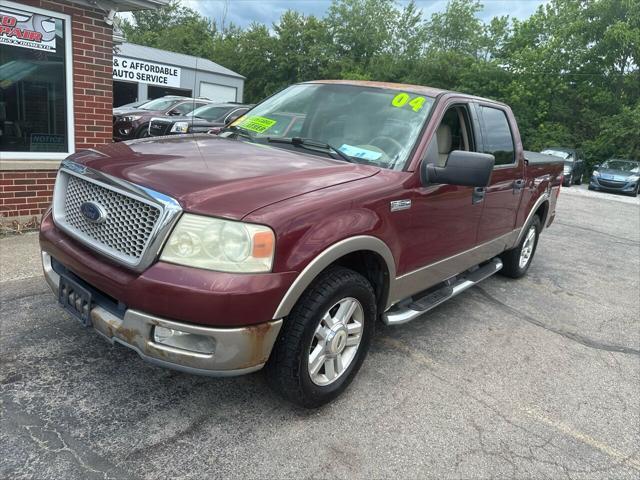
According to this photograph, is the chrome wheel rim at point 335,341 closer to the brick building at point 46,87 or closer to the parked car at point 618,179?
the brick building at point 46,87

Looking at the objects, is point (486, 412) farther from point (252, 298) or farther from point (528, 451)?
point (252, 298)

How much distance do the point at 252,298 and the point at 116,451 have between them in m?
1.01

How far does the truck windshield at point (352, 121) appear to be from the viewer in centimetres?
342

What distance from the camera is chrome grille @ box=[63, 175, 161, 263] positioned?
2461mm

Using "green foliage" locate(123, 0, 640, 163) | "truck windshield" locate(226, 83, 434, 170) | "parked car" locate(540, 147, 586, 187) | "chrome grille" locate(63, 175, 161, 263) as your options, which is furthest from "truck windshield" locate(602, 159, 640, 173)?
"chrome grille" locate(63, 175, 161, 263)

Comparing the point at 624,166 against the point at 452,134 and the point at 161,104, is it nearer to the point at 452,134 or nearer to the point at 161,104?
the point at 161,104

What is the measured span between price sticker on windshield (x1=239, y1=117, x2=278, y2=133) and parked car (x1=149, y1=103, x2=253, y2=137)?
7.62m

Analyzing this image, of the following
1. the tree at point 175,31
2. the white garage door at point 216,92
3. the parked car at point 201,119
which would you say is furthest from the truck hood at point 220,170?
the tree at point 175,31

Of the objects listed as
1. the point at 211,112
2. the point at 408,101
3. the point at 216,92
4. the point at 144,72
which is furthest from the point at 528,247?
the point at 216,92

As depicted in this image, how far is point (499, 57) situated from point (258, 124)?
35.9 meters

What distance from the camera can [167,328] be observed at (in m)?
2.36

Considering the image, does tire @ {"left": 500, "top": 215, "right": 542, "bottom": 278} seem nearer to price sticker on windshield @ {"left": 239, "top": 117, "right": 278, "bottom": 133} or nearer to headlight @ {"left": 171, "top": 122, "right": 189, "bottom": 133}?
price sticker on windshield @ {"left": 239, "top": 117, "right": 278, "bottom": 133}

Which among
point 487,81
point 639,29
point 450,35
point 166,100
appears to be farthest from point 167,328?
point 450,35

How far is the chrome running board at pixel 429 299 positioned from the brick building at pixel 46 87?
450cm
